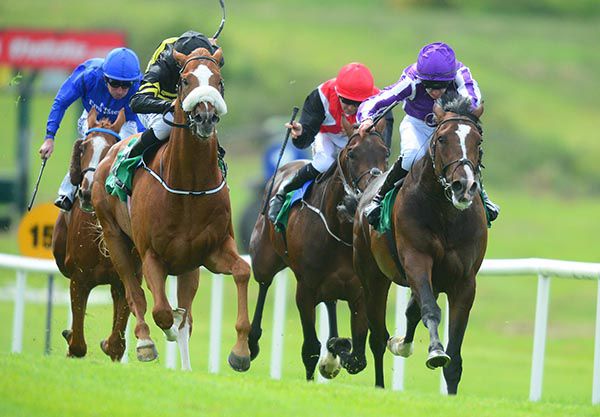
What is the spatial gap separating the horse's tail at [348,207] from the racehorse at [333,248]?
10mm

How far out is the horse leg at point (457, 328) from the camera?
9.27m

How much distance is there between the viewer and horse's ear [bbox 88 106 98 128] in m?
11.6

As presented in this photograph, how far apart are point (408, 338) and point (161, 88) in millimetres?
2373

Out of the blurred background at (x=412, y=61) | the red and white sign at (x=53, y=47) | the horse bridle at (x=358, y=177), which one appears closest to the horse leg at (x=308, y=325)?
the horse bridle at (x=358, y=177)

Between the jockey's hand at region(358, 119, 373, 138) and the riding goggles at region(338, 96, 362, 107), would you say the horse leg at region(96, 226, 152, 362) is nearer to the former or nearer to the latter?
the jockey's hand at region(358, 119, 373, 138)

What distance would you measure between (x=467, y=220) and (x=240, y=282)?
1.48m

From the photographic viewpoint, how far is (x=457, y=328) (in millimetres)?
9305

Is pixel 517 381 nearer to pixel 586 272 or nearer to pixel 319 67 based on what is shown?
pixel 586 272

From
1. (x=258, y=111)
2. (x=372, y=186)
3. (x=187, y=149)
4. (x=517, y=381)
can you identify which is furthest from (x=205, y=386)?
(x=258, y=111)

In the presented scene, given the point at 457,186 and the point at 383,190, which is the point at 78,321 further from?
the point at 457,186

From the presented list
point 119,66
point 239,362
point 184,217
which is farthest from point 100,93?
point 239,362

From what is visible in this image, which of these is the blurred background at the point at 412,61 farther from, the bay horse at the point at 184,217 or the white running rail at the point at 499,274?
the bay horse at the point at 184,217

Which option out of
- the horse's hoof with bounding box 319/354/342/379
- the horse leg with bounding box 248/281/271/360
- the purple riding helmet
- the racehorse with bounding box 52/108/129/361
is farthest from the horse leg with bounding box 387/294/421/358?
the racehorse with bounding box 52/108/129/361

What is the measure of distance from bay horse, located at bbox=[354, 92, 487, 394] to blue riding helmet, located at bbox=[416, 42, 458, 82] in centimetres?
32
